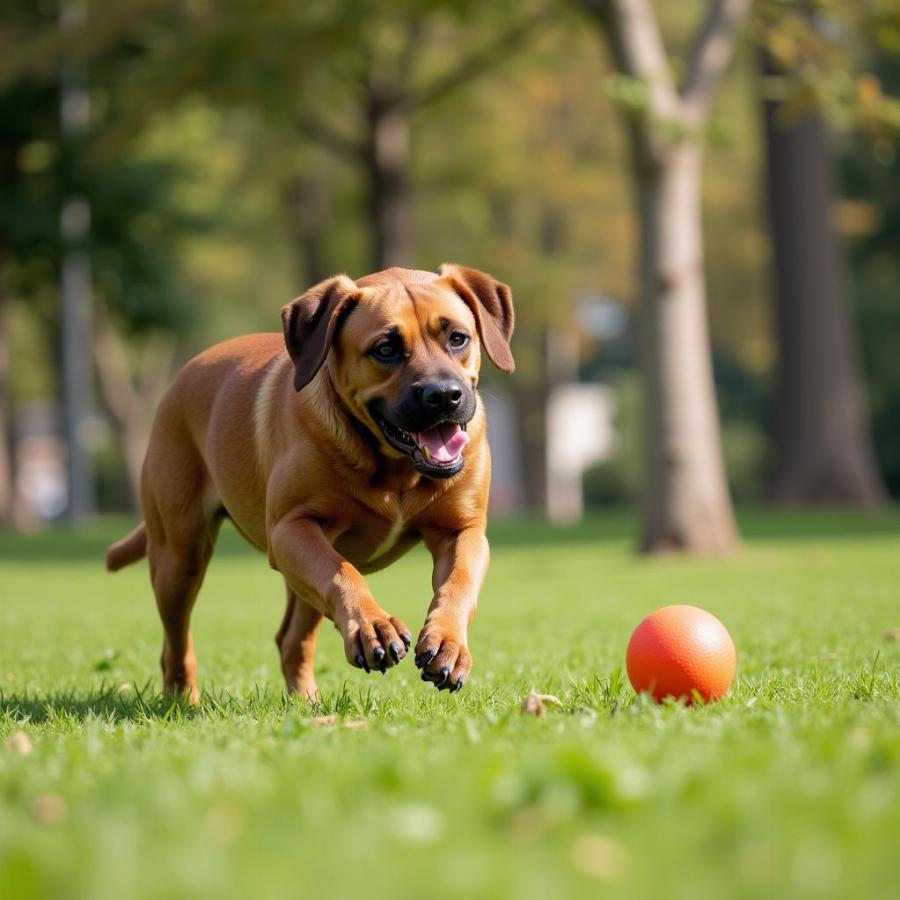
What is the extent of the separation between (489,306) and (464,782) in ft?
10.3

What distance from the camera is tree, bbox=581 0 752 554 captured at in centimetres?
1457

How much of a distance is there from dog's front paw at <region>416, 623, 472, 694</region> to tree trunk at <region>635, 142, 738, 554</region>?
1005cm

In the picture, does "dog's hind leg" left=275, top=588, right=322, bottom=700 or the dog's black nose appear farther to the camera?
"dog's hind leg" left=275, top=588, right=322, bottom=700

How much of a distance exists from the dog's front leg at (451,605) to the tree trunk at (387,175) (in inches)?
820

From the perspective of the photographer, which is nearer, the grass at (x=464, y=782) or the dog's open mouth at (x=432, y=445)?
the grass at (x=464, y=782)

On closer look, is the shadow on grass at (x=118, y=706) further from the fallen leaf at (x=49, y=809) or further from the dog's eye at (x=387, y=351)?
the fallen leaf at (x=49, y=809)

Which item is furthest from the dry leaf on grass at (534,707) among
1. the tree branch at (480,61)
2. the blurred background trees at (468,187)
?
the tree branch at (480,61)

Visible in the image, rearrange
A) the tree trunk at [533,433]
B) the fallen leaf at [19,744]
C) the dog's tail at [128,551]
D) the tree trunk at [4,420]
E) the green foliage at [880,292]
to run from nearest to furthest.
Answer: the fallen leaf at [19,744], the dog's tail at [128,551], the tree trunk at [4,420], the green foliage at [880,292], the tree trunk at [533,433]

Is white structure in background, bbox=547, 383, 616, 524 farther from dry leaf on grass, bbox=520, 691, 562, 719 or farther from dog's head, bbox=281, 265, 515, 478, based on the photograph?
dry leaf on grass, bbox=520, 691, 562, 719

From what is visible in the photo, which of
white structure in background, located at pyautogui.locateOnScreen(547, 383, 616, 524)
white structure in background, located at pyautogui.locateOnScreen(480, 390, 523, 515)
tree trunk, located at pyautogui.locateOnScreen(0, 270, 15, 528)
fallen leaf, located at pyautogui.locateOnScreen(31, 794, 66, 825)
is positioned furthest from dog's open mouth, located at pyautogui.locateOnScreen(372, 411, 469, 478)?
white structure in background, located at pyautogui.locateOnScreen(480, 390, 523, 515)

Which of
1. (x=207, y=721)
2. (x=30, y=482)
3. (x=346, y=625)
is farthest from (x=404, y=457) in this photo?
(x=30, y=482)

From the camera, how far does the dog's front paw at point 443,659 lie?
4.62 metres

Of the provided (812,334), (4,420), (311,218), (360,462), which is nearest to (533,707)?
(360,462)

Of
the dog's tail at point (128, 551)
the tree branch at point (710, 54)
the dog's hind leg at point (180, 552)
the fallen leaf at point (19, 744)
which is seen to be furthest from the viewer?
the tree branch at point (710, 54)
